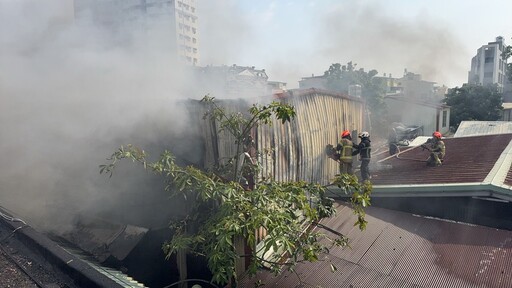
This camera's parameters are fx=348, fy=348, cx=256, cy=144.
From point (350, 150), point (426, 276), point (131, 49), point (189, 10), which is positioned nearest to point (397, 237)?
point (426, 276)

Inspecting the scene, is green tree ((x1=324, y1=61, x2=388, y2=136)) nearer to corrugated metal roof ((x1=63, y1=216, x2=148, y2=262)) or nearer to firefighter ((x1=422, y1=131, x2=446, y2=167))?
firefighter ((x1=422, y1=131, x2=446, y2=167))

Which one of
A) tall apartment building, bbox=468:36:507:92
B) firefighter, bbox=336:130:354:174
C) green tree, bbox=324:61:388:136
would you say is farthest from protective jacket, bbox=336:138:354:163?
tall apartment building, bbox=468:36:507:92

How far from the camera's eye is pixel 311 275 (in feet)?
13.4

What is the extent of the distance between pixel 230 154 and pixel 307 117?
2091 millimetres

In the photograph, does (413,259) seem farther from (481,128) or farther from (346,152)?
(481,128)

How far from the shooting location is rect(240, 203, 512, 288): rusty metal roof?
12.8 ft

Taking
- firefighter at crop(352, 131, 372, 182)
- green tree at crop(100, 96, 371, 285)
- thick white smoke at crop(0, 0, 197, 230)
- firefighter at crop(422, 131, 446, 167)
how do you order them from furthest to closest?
firefighter at crop(422, 131, 446, 167)
firefighter at crop(352, 131, 372, 182)
thick white smoke at crop(0, 0, 197, 230)
green tree at crop(100, 96, 371, 285)

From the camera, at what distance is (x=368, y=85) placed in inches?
1038

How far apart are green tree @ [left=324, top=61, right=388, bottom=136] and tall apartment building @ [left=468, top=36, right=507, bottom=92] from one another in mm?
8558

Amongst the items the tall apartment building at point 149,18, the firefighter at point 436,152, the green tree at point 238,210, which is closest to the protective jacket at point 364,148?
the firefighter at point 436,152

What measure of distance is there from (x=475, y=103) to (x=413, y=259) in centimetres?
2510

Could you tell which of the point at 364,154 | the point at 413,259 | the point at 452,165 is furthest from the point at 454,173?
the point at 413,259

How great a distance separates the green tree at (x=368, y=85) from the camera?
2302 centimetres

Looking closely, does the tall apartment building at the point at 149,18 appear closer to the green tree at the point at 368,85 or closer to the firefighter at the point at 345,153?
the firefighter at the point at 345,153
